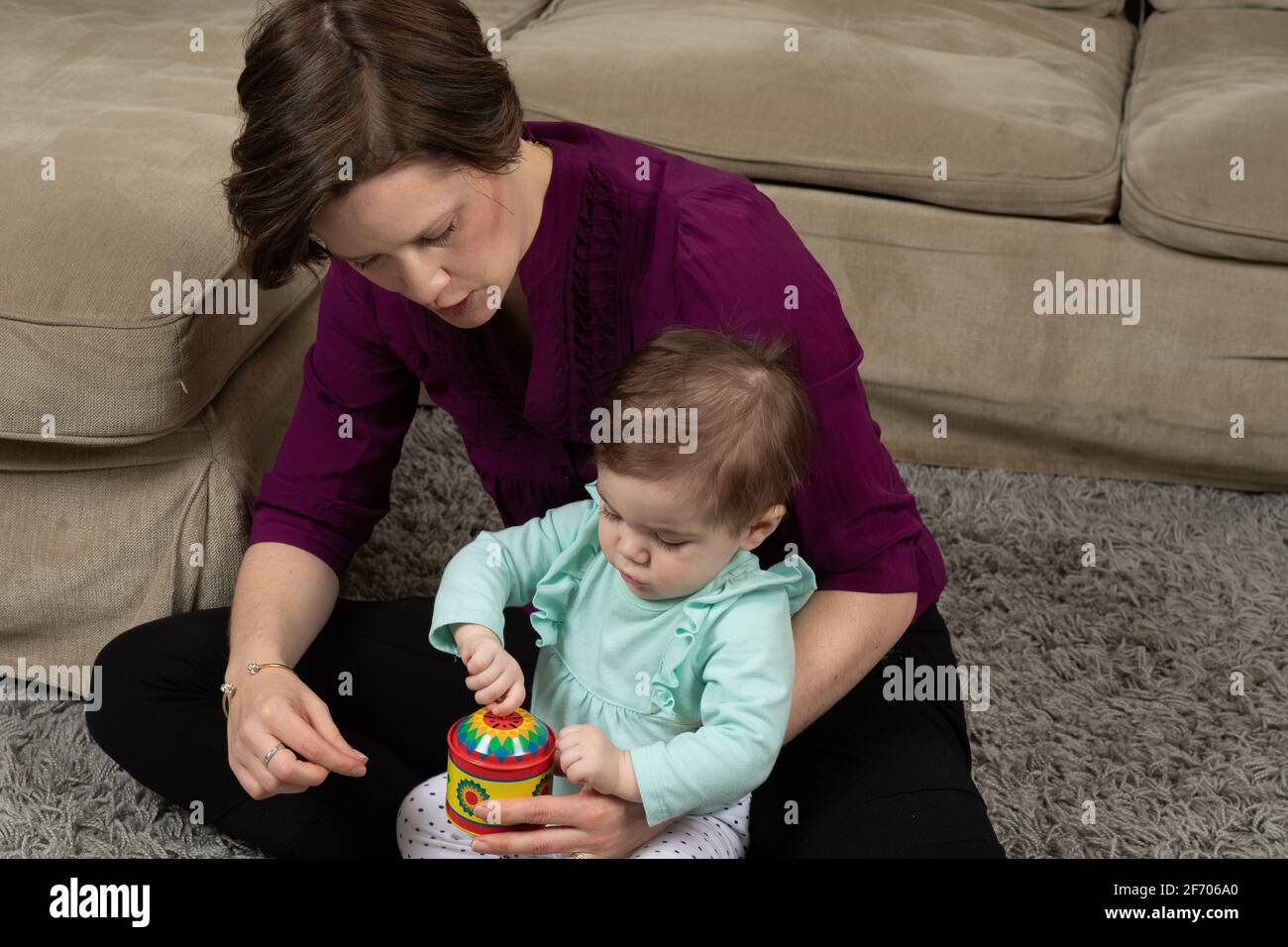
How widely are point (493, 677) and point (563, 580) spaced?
0.35ft

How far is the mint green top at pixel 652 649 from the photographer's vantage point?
887 millimetres

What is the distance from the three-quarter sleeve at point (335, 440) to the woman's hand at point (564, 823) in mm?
350

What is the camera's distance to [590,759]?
0.87m

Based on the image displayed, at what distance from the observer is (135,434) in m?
1.25

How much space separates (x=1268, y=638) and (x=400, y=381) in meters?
1.02

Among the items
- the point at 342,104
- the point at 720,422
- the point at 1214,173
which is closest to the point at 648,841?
the point at 720,422

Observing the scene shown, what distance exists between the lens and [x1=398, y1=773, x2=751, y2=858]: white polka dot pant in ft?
3.14

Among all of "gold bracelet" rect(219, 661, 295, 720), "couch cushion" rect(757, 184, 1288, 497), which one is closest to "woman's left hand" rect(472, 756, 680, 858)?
"gold bracelet" rect(219, 661, 295, 720)

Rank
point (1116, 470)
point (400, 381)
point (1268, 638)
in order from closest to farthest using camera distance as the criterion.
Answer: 1. point (400, 381)
2. point (1268, 638)
3. point (1116, 470)

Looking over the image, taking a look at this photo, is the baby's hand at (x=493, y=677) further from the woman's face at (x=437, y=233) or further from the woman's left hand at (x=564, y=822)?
the woman's face at (x=437, y=233)
